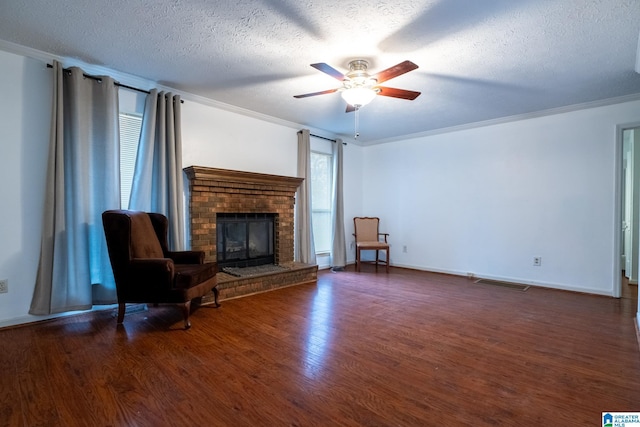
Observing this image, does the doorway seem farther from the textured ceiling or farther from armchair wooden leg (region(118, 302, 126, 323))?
armchair wooden leg (region(118, 302, 126, 323))

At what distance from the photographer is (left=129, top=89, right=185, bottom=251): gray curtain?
11.1ft

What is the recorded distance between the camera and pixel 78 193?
295cm

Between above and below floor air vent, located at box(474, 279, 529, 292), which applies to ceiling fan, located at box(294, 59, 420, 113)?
above

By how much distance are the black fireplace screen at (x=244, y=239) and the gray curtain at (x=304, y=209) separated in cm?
49

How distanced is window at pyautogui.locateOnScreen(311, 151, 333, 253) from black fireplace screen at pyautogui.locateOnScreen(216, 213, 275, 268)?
3.48ft

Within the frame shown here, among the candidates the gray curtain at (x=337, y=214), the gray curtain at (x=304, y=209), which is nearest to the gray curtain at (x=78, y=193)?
the gray curtain at (x=304, y=209)

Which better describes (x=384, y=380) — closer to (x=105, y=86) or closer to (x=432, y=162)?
(x=105, y=86)

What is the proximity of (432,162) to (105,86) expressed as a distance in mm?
4707

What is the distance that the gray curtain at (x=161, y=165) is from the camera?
3.37m

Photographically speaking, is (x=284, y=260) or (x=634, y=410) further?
(x=284, y=260)

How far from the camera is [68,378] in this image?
6.38 feet

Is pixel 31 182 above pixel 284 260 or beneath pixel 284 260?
above

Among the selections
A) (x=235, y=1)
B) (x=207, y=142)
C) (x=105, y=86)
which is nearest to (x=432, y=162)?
(x=207, y=142)

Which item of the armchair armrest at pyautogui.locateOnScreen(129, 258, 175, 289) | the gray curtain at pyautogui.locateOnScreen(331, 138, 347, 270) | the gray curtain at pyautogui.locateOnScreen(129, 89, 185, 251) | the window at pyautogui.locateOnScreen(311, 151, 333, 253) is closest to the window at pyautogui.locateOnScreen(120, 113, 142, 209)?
the gray curtain at pyautogui.locateOnScreen(129, 89, 185, 251)
